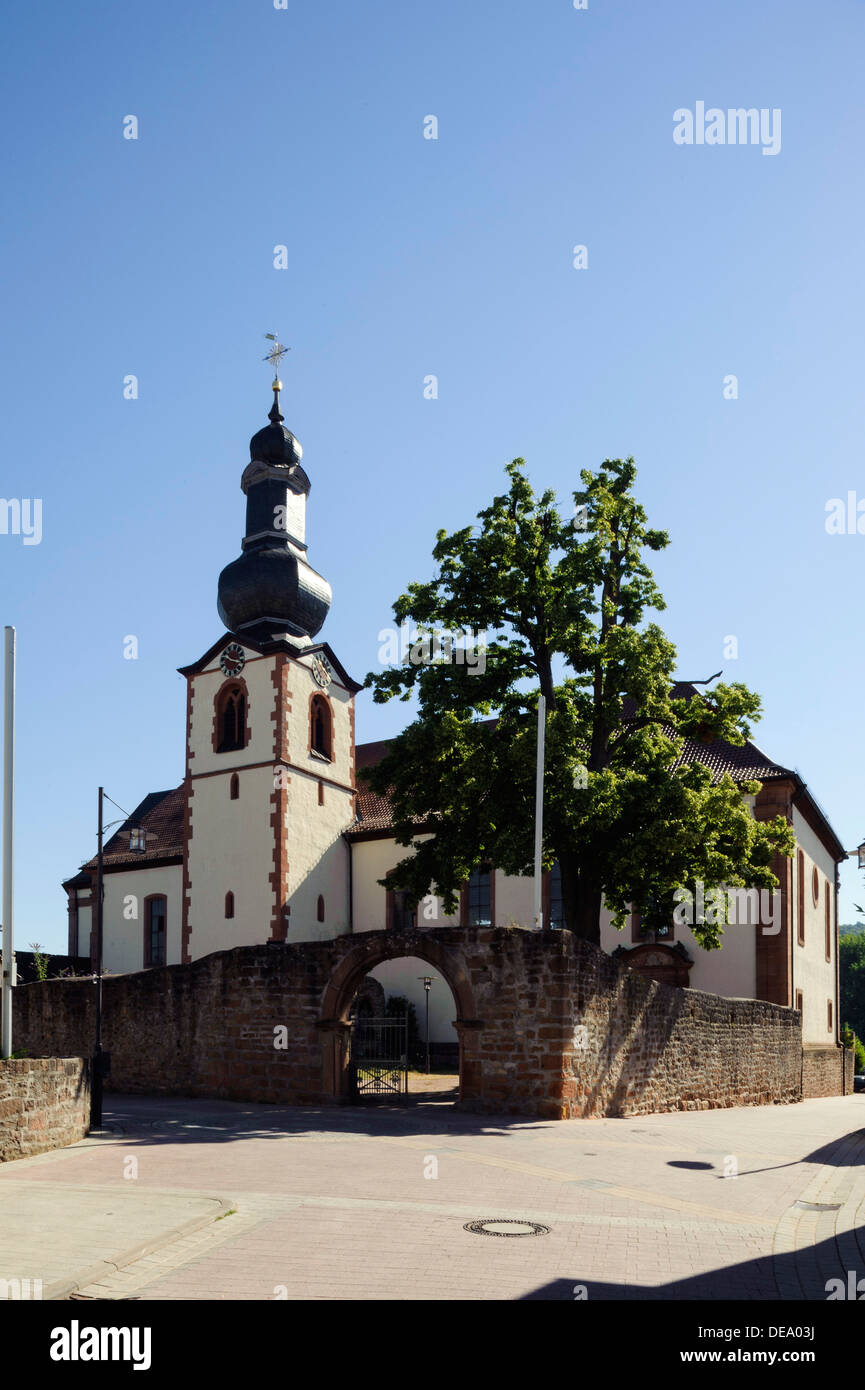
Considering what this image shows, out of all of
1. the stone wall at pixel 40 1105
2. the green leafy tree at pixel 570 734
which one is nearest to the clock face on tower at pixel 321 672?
the green leafy tree at pixel 570 734

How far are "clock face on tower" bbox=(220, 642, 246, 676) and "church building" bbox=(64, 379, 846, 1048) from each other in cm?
5

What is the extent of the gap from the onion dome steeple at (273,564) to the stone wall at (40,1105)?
2444cm

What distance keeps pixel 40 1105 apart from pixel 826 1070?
89.2 feet

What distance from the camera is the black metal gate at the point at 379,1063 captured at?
22.3 metres

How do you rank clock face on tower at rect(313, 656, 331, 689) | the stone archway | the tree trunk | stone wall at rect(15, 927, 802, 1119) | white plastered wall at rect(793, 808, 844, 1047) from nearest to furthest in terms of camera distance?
stone wall at rect(15, 927, 802, 1119) → the stone archway → the tree trunk → white plastered wall at rect(793, 808, 844, 1047) → clock face on tower at rect(313, 656, 331, 689)

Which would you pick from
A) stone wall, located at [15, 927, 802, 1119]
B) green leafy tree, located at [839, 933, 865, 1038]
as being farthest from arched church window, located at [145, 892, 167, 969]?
green leafy tree, located at [839, 933, 865, 1038]

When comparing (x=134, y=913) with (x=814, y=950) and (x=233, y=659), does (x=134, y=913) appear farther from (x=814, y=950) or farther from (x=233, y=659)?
(x=814, y=950)

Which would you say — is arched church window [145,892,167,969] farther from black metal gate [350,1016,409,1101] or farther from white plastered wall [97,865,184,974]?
black metal gate [350,1016,409,1101]

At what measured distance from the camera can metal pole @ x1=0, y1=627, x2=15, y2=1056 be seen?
1623cm

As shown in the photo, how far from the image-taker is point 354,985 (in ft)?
72.2

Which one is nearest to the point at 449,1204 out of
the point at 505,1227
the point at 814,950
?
the point at 505,1227
